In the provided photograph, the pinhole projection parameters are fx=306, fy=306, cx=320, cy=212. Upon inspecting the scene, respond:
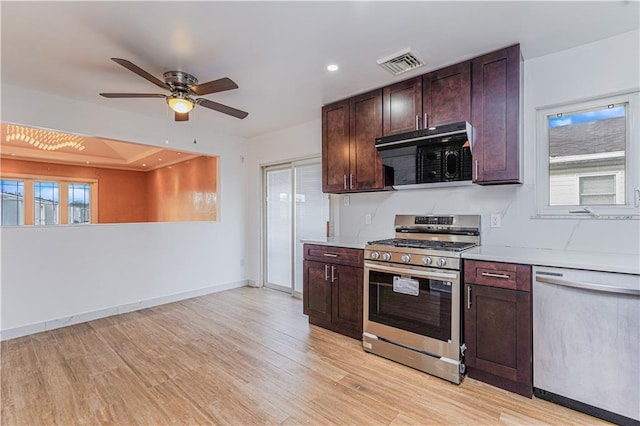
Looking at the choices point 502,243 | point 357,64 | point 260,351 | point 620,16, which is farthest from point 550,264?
point 260,351

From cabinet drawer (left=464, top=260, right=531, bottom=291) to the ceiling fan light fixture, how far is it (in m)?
2.66

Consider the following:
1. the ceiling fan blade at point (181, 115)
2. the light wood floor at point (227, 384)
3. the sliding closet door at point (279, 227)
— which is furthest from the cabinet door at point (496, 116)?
the sliding closet door at point (279, 227)

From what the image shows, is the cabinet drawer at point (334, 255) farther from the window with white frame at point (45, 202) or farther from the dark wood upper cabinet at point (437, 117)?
the window with white frame at point (45, 202)

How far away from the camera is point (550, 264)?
195cm

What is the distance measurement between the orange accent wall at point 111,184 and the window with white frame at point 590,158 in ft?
15.7

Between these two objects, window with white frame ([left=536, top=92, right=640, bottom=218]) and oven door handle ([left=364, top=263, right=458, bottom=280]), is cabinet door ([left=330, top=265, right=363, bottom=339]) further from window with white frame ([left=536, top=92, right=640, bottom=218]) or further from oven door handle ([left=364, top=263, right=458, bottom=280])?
window with white frame ([left=536, top=92, right=640, bottom=218])

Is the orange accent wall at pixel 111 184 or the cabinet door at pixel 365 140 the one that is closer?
the cabinet door at pixel 365 140

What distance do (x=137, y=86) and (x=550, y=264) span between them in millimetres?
3792

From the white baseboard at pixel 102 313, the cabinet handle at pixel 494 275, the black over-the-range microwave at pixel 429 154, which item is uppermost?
the black over-the-range microwave at pixel 429 154

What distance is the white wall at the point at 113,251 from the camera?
3.15 m

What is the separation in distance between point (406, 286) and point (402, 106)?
1.69 meters

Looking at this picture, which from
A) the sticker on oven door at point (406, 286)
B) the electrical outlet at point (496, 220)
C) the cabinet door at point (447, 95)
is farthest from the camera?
the electrical outlet at point (496, 220)

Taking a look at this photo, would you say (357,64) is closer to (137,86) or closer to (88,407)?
(137,86)

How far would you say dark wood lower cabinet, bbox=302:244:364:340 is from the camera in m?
2.95
